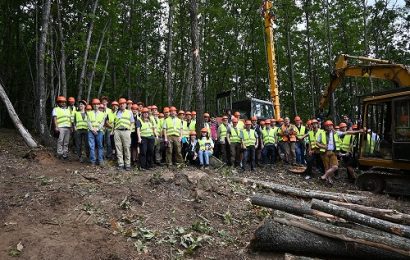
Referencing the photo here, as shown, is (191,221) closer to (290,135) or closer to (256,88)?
(290,135)

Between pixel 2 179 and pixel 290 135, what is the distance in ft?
31.8

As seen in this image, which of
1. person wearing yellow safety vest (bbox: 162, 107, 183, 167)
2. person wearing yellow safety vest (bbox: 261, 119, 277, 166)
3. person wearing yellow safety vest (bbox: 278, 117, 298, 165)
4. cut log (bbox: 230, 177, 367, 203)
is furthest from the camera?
person wearing yellow safety vest (bbox: 278, 117, 298, 165)

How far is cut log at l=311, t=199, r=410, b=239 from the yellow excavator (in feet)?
15.9

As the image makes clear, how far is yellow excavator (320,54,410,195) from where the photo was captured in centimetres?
1085

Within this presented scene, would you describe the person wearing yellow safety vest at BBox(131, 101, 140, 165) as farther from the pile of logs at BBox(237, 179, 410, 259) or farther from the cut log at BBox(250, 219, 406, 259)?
the cut log at BBox(250, 219, 406, 259)

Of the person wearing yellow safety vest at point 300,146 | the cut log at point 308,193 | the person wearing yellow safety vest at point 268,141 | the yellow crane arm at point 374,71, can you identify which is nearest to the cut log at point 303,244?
the cut log at point 308,193

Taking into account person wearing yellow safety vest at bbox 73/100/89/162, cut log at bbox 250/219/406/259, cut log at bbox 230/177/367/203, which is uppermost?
person wearing yellow safety vest at bbox 73/100/89/162

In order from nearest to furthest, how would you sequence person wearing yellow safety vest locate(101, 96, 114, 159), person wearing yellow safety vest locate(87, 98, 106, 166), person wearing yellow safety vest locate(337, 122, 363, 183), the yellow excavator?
the yellow excavator < person wearing yellow safety vest locate(87, 98, 106, 166) < person wearing yellow safety vest locate(101, 96, 114, 159) < person wearing yellow safety vest locate(337, 122, 363, 183)

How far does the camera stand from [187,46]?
31.5m

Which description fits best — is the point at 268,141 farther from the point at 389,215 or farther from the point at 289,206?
the point at 389,215

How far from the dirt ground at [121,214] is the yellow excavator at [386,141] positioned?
92 cm

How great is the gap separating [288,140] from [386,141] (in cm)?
415

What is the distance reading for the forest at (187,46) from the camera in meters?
20.7

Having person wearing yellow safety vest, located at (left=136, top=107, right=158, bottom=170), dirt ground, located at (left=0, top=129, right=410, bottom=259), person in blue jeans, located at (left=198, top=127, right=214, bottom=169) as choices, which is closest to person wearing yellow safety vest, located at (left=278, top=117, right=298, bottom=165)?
person in blue jeans, located at (left=198, top=127, right=214, bottom=169)
